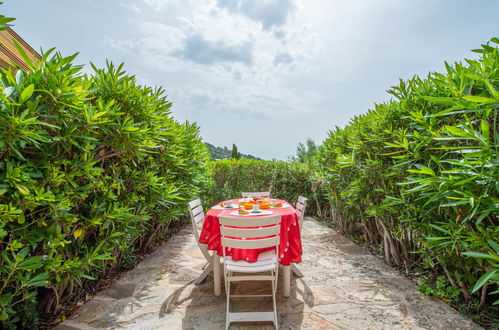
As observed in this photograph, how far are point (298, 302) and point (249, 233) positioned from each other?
1.02 m

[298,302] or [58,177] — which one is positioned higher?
[58,177]

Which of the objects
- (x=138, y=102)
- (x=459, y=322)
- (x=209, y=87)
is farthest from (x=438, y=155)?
(x=209, y=87)

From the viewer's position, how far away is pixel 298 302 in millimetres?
2471

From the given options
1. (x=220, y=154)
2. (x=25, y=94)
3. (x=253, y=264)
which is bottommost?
(x=253, y=264)

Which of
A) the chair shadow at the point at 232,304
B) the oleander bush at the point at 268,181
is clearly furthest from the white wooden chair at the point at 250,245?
the oleander bush at the point at 268,181

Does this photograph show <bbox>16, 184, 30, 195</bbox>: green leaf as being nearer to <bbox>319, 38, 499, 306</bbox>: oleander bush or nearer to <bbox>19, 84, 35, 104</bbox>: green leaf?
<bbox>19, 84, 35, 104</bbox>: green leaf

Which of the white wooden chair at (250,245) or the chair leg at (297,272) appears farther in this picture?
the chair leg at (297,272)

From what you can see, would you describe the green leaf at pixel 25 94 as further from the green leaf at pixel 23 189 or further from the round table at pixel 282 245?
the round table at pixel 282 245

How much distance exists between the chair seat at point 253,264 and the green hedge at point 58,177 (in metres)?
1.21

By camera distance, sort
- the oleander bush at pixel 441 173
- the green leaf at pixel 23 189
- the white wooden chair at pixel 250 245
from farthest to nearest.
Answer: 1. the white wooden chair at pixel 250 245
2. the oleander bush at pixel 441 173
3. the green leaf at pixel 23 189

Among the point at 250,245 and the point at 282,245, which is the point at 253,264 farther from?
the point at 282,245

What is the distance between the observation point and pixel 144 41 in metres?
4.38

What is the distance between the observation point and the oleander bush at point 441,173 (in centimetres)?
171

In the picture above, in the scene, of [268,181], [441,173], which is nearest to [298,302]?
[441,173]
